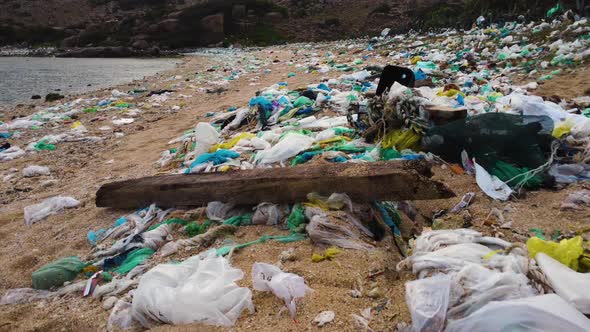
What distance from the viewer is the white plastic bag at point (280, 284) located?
1.70 meters

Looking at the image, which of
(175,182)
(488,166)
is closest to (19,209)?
(175,182)

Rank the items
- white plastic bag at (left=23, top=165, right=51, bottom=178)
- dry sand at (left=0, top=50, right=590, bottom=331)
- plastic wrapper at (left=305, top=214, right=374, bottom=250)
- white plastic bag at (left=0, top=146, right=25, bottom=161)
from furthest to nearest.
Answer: white plastic bag at (left=0, top=146, right=25, bottom=161) → white plastic bag at (left=23, top=165, right=51, bottom=178) → plastic wrapper at (left=305, top=214, right=374, bottom=250) → dry sand at (left=0, top=50, right=590, bottom=331)

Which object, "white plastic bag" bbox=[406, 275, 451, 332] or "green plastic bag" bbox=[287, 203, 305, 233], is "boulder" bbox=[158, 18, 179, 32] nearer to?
"green plastic bag" bbox=[287, 203, 305, 233]

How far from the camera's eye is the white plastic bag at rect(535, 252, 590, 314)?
1.24 m

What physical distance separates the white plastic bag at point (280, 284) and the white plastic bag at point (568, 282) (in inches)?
36.8

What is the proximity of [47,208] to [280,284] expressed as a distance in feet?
9.01

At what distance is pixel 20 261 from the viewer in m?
2.60

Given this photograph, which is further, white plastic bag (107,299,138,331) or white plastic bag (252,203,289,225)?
white plastic bag (252,203,289,225)

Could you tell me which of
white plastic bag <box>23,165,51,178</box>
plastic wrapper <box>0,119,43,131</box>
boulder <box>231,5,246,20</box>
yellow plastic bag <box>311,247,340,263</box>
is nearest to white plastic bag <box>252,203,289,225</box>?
yellow plastic bag <box>311,247,340,263</box>

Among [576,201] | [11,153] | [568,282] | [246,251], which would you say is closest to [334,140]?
[246,251]

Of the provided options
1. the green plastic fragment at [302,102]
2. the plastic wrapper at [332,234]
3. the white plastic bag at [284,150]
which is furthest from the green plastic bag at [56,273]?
the green plastic fragment at [302,102]

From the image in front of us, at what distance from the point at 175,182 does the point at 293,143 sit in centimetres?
119

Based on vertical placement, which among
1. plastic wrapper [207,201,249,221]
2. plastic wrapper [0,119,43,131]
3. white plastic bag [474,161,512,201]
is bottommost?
plastic wrapper [0,119,43,131]

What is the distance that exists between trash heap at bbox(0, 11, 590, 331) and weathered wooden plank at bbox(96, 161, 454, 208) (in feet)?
0.27
